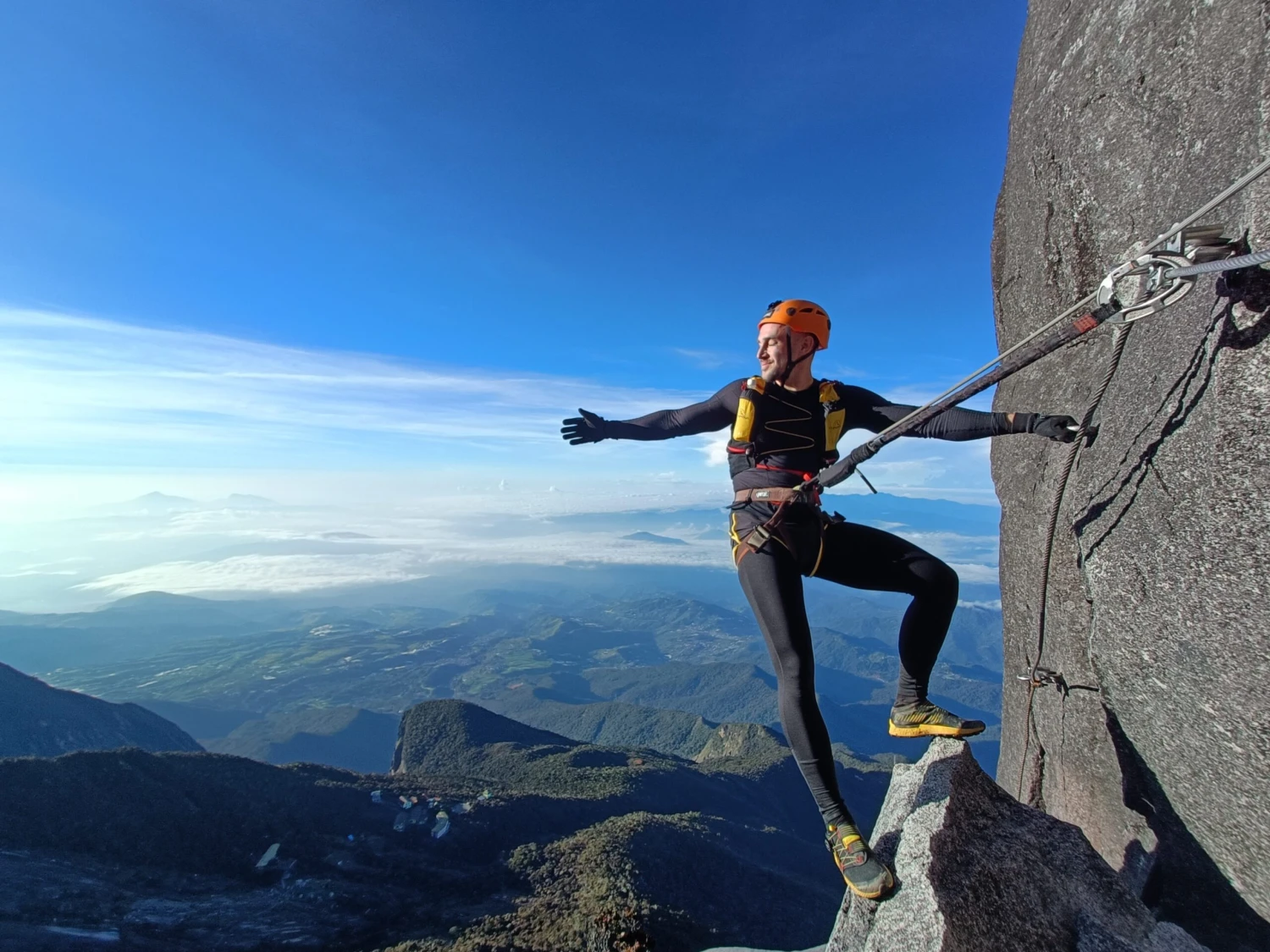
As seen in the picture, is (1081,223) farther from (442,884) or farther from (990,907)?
(442,884)

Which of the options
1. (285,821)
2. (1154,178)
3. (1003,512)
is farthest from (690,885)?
(1154,178)

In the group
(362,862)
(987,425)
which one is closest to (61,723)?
(362,862)

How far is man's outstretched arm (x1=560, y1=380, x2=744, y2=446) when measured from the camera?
6129 millimetres

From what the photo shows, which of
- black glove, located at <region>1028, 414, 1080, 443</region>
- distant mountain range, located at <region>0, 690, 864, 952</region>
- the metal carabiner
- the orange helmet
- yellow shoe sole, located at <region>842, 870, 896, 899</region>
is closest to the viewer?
the metal carabiner

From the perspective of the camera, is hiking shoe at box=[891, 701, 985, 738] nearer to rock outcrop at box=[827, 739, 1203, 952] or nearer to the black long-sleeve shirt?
rock outcrop at box=[827, 739, 1203, 952]

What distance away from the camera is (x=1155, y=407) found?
4945mm

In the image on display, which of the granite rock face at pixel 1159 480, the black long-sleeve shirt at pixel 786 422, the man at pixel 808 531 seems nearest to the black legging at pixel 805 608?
the man at pixel 808 531

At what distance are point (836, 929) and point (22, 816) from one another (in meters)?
106

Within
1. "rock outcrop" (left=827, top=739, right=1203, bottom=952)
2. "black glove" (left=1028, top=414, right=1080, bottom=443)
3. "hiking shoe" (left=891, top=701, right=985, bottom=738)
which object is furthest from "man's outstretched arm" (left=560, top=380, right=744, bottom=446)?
"rock outcrop" (left=827, top=739, right=1203, bottom=952)

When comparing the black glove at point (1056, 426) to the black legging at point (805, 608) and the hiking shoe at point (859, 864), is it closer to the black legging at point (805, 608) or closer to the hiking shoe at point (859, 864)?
the black legging at point (805, 608)

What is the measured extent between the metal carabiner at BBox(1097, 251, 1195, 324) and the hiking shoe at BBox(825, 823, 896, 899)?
14.2 ft

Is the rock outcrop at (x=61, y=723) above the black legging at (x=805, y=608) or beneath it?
beneath

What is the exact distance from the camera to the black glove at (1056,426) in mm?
5172

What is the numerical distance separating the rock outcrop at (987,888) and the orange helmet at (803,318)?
4054 mm
